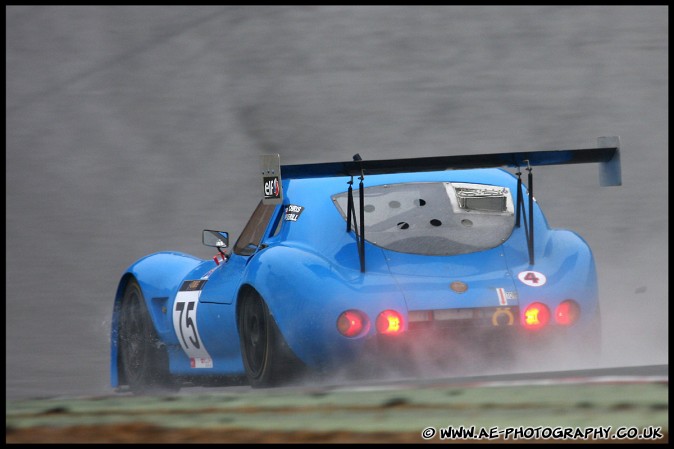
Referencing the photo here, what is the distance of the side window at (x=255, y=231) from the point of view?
831cm

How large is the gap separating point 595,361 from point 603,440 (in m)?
2.86

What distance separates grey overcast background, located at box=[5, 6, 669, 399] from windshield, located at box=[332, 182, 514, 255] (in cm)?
537

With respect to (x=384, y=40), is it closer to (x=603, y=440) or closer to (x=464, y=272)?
(x=464, y=272)

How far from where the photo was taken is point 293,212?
796cm

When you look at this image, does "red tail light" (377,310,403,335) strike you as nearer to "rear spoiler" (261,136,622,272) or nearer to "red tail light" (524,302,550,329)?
"rear spoiler" (261,136,622,272)

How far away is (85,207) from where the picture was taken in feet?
53.1

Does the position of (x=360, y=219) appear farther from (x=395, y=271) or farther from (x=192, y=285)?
(x=192, y=285)

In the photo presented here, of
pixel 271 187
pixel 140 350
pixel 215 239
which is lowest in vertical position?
pixel 140 350

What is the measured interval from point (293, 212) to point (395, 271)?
88 centimetres

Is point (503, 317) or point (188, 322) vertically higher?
point (503, 317)

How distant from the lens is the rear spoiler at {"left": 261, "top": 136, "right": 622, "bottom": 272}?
7285 millimetres

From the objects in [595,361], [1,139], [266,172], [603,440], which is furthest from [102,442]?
[1,139]

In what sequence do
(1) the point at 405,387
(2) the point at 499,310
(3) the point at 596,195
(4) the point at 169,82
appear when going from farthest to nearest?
(4) the point at 169,82 < (3) the point at 596,195 < (2) the point at 499,310 < (1) the point at 405,387

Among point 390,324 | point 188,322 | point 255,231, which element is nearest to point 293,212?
point 255,231
